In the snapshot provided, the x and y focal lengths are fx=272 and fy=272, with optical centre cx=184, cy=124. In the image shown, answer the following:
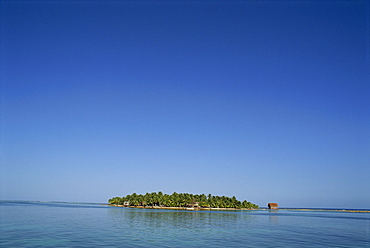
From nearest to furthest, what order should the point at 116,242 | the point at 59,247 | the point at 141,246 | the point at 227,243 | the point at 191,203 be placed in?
the point at 59,247, the point at 141,246, the point at 116,242, the point at 227,243, the point at 191,203

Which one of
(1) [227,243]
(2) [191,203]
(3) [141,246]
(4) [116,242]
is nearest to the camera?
(3) [141,246]

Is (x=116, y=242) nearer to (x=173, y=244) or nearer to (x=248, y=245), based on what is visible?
(x=173, y=244)

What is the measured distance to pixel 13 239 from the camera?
35.6m

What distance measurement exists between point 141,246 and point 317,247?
968 inches

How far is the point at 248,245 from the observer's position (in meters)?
37.8

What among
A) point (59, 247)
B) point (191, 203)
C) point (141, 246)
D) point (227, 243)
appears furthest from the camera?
point (191, 203)

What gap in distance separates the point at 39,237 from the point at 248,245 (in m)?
29.3

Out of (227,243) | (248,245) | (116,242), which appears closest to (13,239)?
(116,242)

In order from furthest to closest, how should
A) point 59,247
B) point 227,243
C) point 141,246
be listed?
1. point 227,243
2. point 141,246
3. point 59,247

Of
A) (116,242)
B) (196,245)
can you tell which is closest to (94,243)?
(116,242)

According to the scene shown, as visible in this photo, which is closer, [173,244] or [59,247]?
[59,247]

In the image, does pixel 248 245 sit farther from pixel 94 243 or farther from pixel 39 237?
pixel 39 237

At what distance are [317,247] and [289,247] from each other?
14.5 feet

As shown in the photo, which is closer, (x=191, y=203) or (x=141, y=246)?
(x=141, y=246)
